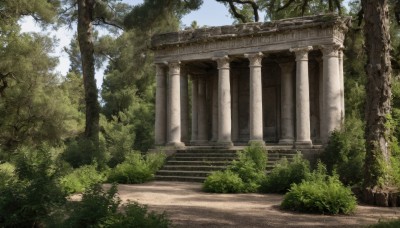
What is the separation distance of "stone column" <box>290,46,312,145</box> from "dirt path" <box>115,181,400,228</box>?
6854 mm

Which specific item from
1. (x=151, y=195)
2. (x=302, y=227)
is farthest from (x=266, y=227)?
A: (x=151, y=195)

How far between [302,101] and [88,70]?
1190 cm

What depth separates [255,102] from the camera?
21.6 meters

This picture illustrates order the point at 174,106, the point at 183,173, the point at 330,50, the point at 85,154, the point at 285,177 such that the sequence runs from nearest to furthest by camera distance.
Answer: the point at 285,177 → the point at 183,173 → the point at 330,50 → the point at 85,154 → the point at 174,106

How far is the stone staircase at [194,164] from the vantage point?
19.2 m

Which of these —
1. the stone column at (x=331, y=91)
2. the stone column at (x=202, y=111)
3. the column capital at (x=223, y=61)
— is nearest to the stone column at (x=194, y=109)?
the stone column at (x=202, y=111)

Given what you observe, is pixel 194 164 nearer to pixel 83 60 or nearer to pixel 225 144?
pixel 225 144

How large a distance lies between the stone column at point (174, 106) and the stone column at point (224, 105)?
2419mm

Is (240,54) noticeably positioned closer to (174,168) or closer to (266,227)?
(174,168)

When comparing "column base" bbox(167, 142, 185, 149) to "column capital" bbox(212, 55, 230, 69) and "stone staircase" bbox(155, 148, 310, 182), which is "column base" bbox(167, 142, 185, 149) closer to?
"stone staircase" bbox(155, 148, 310, 182)

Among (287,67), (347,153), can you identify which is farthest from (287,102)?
(347,153)

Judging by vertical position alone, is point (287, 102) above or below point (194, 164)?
above

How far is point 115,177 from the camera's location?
18344mm

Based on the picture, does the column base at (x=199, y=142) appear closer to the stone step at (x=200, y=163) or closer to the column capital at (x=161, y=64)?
the stone step at (x=200, y=163)
